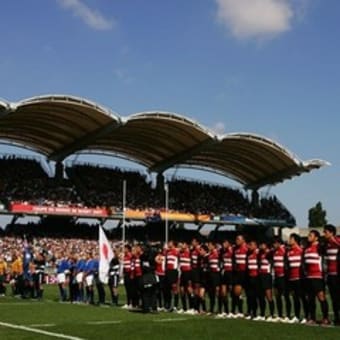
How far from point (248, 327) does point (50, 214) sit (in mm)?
41255

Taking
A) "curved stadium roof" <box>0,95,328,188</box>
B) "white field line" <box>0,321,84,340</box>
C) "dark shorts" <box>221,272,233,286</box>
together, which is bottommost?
→ "white field line" <box>0,321,84,340</box>

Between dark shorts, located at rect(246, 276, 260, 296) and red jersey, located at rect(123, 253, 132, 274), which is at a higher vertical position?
red jersey, located at rect(123, 253, 132, 274)

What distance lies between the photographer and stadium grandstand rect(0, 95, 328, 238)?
166ft

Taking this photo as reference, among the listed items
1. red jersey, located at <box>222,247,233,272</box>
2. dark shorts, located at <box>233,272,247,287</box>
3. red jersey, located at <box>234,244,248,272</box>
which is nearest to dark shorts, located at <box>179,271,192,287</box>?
red jersey, located at <box>222,247,233,272</box>

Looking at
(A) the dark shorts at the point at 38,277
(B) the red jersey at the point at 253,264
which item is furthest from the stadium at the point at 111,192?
(B) the red jersey at the point at 253,264

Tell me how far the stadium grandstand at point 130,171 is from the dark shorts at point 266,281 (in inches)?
1207

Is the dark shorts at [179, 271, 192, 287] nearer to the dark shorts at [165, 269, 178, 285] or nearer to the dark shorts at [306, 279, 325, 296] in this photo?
the dark shorts at [165, 269, 178, 285]

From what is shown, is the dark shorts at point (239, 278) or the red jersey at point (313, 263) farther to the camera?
the dark shorts at point (239, 278)

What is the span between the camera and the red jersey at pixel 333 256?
1539 centimetres

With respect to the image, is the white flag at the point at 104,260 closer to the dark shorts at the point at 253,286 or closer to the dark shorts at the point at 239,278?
the dark shorts at the point at 239,278

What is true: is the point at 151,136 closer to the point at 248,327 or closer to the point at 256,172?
the point at 256,172

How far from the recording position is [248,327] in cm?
1502

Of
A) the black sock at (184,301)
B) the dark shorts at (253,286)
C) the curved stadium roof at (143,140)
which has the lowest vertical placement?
the black sock at (184,301)

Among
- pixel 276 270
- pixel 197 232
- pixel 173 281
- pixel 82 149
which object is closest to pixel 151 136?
pixel 82 149
